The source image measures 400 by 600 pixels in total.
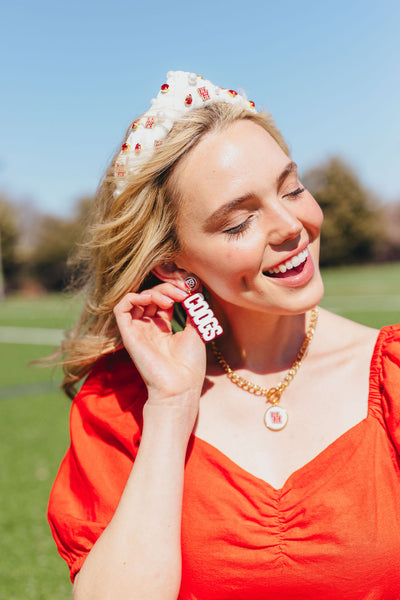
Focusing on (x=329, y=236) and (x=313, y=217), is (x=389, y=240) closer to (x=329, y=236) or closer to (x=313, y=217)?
(x=329, y=236)

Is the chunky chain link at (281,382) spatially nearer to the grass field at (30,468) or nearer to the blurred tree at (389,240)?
the grass field at (30,468)

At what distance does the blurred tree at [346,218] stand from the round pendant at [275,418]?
3467cm

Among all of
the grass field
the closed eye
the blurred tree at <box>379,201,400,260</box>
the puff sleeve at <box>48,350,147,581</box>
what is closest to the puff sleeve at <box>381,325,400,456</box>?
the closed eye

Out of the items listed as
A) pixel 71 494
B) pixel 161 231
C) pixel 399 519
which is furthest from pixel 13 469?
pixel 399 519

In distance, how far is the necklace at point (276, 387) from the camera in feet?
6.28

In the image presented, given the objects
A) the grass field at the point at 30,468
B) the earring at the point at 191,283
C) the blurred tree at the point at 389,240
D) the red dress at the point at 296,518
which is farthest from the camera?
the blurred tree at the point at 389,240

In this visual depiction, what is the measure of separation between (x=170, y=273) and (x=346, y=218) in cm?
3590

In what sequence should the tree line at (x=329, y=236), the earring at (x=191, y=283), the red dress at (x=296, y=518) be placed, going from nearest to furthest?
the red dress at (x=296, y=518) → the earring at (x=191, y=283) → the tree line at (x=329, y=236)

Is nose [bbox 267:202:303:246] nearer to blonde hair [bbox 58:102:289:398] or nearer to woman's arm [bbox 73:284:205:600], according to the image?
blonde hair [bbox 58:102:289:398]

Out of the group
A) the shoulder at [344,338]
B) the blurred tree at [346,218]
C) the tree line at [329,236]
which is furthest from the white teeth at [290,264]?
the blurred tree at [346,218]

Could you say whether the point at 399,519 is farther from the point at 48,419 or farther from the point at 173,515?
the point at 48,419

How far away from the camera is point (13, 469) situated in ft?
17.7

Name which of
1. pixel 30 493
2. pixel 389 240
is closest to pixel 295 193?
pixel 30 493

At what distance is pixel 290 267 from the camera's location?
1808mm
